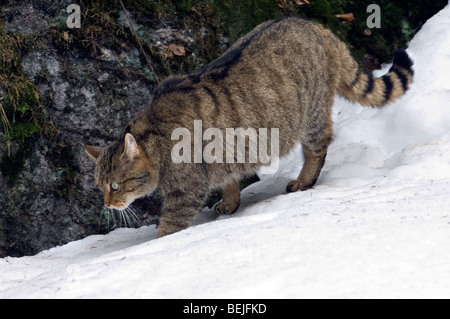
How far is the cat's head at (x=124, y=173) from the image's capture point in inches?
200

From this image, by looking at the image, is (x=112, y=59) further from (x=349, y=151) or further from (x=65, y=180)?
(x=349, y=151)

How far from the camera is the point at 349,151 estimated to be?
21.4ft

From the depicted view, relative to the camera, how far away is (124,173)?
5.11 m

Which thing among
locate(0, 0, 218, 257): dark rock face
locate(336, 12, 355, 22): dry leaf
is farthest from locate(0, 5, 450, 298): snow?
locate(336, 12, 355, 22): dry leaf

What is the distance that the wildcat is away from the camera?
5148 mm

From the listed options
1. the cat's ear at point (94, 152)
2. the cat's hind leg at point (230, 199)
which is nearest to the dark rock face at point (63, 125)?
the cat's ear at point (94, 152)

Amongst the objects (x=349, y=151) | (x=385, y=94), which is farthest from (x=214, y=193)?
(x=385, y=94)

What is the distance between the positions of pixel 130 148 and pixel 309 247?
191cm

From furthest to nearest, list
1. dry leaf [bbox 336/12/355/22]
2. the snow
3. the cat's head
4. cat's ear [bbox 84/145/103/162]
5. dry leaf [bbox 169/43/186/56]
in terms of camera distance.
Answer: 1. dry leaf [bbox 336/12/355/22]
2. dry leaf [bbox 169/43/186/56]
3. cat's ear [bbox 84/145/103/162]
4. the cat's head
5. the snow

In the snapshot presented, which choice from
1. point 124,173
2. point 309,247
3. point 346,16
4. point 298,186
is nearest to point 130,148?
point 124,173

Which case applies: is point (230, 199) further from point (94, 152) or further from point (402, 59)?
point (402, 59)

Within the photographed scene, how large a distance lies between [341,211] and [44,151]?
3096mm

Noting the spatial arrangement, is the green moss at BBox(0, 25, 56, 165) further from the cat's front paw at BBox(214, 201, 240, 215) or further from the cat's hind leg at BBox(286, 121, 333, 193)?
the cat's hind leg at BBox(286, 121, 333, 193)

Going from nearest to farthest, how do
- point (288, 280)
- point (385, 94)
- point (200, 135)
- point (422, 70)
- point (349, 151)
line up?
point (288, 280), point (200, 135), point (385, 94), point (349, 151), point (422, 70)
